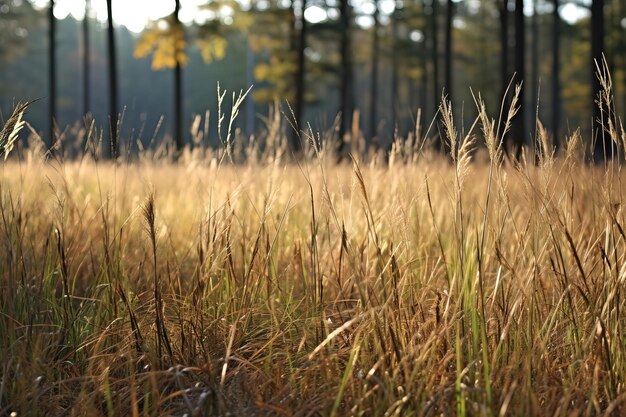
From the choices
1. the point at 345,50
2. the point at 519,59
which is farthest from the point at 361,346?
the point at 345,50

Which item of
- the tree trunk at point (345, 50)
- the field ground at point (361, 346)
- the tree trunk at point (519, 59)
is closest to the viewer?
the field ground at point (361, 346)

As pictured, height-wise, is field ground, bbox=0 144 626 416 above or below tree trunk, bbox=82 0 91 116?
below

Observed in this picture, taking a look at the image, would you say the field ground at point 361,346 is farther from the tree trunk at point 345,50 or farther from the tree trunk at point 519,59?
the tree trunk at point 345,50

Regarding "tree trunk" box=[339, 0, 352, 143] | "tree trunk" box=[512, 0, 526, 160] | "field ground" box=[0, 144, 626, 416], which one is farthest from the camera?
"tree trunk" box=[339, 0, 352, 143]

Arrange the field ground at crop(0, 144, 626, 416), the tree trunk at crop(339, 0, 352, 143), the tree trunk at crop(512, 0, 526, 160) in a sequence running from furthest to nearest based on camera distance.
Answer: the tree trunk at crop(339, 0, 352, 143)
the tree trunk at crop(512, 0, 526, 160)
the field ground at crop(0, 144, 626, 416)

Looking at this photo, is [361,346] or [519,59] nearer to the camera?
[361,346]

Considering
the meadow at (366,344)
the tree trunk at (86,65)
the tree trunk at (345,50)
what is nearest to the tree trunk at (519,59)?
the tree trunk at (345,50)

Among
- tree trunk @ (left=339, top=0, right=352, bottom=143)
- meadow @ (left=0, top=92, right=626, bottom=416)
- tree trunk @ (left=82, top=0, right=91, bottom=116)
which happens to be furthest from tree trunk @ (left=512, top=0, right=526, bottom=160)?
tree trunk @ (left=82, top=0, right=91, bottom=116)

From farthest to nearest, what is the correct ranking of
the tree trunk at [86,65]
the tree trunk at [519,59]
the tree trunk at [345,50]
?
the tree trunk at [86,65]
the tree trunk at [345,50]
the tree trunk at [519,59]

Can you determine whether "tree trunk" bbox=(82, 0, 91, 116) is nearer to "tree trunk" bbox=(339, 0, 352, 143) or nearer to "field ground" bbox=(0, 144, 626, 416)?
"tree trunk" bbox=(339, 0, 352, 143)

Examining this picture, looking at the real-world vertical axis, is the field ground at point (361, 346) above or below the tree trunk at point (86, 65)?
below

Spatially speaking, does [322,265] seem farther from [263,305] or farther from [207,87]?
[207,87]

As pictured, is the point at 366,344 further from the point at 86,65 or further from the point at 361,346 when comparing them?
the point at 86,65

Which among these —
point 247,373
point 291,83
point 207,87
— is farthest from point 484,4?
point 247,373
